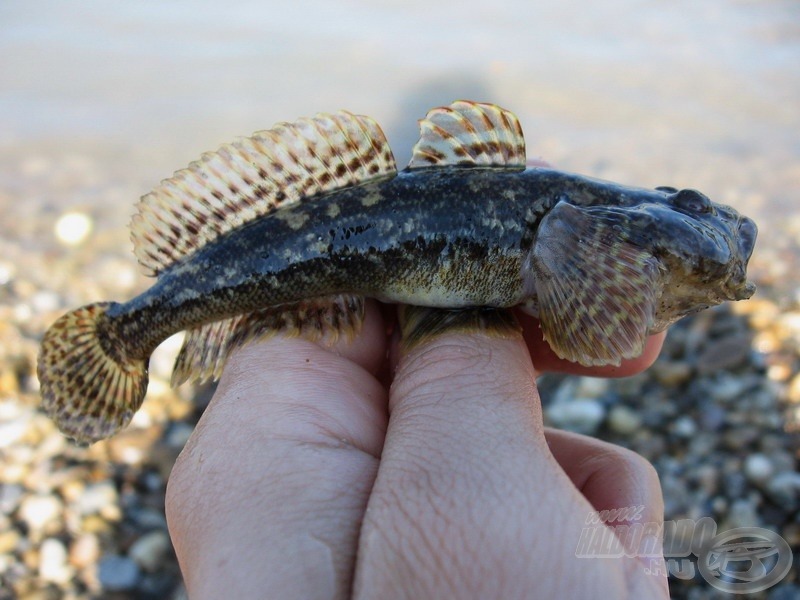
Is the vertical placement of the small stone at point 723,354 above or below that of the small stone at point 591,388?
above

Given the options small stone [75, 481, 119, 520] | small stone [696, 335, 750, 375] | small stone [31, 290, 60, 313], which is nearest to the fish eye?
small stone [696, 335, 750, 375]

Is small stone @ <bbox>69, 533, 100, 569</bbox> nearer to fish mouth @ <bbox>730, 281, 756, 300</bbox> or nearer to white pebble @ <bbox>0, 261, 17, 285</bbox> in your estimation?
white pebble @ <bbox>0, 261, 17, 285</bbox>

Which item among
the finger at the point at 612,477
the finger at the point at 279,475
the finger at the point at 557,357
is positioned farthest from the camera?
the finger at the point at 557,357

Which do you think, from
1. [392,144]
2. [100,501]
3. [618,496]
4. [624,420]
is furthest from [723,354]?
[100,501]

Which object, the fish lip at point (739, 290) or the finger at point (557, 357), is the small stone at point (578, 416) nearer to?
the finger at point (557, 357)

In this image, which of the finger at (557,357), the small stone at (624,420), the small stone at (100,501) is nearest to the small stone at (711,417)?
the small stone at (624,420)

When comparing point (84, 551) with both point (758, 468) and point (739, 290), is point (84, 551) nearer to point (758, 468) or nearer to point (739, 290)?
point (739, 290)

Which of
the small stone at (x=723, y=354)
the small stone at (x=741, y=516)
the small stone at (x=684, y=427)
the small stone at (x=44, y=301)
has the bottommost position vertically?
the small stone at (x=44, y=301)

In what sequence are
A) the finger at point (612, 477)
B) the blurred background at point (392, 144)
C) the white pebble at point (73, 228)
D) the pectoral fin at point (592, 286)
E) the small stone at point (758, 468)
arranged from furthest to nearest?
1. the white pebble at point (73, 228)
2. the blurred background at point (392, 144)
3. the small stone at point (758, 468)
4. the pectoral fin at point (592, 286)
5. the finger at point (612, 477)
